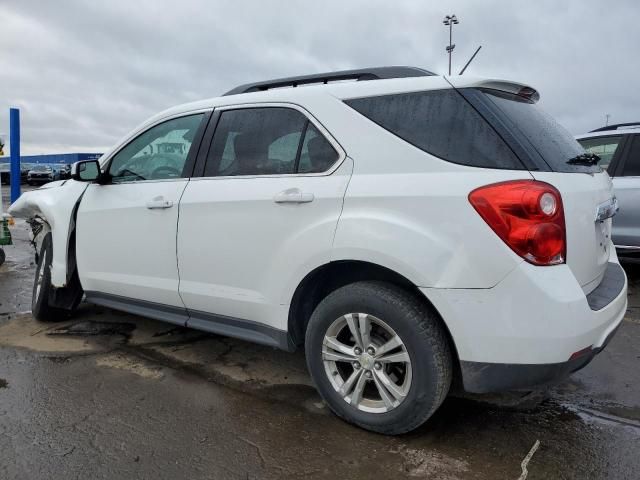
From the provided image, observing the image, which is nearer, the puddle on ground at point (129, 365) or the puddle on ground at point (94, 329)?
the puddle on ground at point (129, 365)

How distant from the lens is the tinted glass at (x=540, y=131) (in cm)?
245

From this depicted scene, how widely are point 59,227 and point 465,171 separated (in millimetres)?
3297

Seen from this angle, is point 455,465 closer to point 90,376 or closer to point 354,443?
point 354,443

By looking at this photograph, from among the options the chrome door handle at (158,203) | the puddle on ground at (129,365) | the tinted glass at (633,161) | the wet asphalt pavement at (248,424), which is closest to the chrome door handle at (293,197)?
the chrome door handle at (158,203)

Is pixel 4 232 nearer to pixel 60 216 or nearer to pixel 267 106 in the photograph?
pixel 60 216

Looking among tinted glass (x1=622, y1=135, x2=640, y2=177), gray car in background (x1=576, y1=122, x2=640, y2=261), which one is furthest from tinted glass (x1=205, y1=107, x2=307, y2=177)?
tinted glass (x1=622, y1=135, x2=640, y2=177)

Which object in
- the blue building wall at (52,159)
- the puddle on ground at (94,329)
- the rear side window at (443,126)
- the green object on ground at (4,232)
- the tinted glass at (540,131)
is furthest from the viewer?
the blue building wall at (52,159)

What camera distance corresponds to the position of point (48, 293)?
4402 millimetres

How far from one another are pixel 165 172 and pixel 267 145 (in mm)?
931

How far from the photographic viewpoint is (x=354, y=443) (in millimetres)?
2588

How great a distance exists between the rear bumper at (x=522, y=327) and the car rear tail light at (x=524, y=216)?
8 centimetres

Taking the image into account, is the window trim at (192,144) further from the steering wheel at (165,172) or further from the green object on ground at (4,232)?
the green object on ground at (4,232)

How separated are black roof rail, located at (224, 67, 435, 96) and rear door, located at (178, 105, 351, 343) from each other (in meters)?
0.28

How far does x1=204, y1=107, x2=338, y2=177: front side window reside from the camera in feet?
9.22
